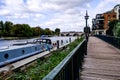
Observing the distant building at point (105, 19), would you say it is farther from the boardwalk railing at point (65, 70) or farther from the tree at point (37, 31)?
the boardwalk railing at point (65, 70)

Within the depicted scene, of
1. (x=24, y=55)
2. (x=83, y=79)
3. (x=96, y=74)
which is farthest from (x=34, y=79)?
Result: (x=24, y=55)

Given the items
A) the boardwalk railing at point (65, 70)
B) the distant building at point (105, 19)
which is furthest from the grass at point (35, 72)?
the distant building at point (105, 19)

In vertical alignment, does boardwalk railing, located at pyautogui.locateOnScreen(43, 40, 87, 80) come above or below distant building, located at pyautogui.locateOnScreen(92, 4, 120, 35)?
below

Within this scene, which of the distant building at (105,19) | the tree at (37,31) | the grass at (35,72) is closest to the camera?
the grass at (35,72)

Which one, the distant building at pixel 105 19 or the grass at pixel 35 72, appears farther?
the distant building at pixel 105 19

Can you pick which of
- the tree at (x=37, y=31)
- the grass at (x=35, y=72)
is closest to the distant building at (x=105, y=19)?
the tree at (x=37, y=31)

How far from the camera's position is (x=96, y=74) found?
7.88m

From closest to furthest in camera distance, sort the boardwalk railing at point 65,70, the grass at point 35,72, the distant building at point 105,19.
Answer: the boardwalk railing at point 65,70 → the grass at point 35,72 → the distant building at point 105,19

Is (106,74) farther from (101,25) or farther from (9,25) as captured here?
(101,25)

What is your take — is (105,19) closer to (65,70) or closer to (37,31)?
(37,31)

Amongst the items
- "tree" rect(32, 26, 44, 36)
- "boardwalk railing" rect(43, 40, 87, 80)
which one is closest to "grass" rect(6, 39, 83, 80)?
"boardwalk railing" rect(43, 40, 87, 80)

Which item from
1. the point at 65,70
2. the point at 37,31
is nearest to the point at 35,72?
the point at 65,70

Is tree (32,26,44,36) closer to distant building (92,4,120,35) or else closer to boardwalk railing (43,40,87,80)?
distant building (92,4,120,35)

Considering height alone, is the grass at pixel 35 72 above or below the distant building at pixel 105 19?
below
